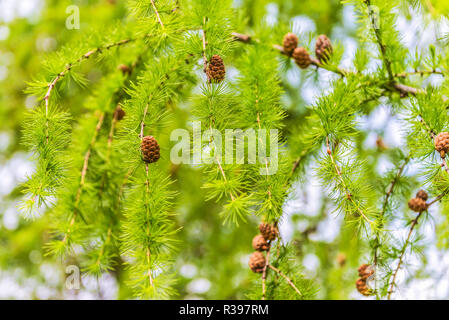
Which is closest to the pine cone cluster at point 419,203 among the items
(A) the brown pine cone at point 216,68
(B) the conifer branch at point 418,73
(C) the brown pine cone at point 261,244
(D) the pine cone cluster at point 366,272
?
(D) the pine cone cluster at point 366,272

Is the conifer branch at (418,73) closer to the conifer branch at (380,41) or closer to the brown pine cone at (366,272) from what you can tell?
the conifer branch at (380,41)

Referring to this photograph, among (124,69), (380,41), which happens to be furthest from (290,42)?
(124,69)

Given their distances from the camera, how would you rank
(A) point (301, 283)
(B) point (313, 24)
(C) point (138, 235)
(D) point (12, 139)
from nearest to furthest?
1. (C) point (138, 235)
2. (A) point (301, 283)
3. (B) point (313, 24)
4. (D) point (12, 139)

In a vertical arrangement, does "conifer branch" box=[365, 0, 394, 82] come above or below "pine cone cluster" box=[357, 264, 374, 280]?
above

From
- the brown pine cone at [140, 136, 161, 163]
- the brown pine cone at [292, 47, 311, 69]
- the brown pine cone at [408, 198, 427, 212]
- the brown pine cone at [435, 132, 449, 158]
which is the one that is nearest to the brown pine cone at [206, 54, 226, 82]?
A: the brown pine cone at [140, 136, 161, 163]

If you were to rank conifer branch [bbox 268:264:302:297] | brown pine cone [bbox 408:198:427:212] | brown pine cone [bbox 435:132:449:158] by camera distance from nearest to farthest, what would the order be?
brown pine cone [bbox 435:132:449:158] → conifer branch [bbox 268:264:302:297] → brown pine cone [bbox 408:198:427:212]

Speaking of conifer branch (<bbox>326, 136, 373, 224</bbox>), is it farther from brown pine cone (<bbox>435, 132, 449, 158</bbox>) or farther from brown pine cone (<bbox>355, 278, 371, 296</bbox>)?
brown pine cone (<bbox>355, 278, 371, 296</bbox>)
